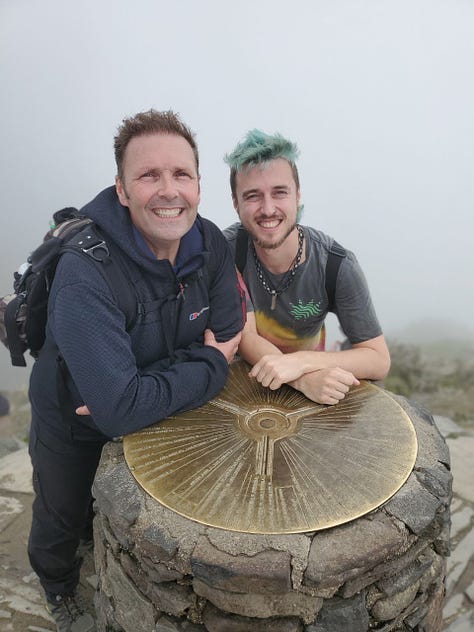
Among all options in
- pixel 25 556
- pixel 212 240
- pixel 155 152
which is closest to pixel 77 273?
pixel 155 152

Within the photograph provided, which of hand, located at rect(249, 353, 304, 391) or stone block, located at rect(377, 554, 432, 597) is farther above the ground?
hand, located at rect(249, 353, 304, 391)

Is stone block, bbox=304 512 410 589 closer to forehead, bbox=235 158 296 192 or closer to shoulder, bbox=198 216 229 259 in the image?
shoulder, bbox=198 216 229 259

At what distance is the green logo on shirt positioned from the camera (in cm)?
254

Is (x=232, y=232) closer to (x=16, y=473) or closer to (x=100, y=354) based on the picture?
(x=100, y=354)

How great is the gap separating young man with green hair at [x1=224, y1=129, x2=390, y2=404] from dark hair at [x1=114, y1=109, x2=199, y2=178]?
0.53m

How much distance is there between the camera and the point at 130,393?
1.64m

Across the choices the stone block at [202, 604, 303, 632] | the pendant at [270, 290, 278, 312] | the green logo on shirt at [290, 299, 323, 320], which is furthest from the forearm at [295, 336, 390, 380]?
the stone block at [202, 604, 303, 632]

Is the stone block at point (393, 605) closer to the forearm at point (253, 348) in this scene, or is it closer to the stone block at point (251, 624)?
the stone block at point (251, 624)

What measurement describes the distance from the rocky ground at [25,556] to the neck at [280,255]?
1911 millimetres

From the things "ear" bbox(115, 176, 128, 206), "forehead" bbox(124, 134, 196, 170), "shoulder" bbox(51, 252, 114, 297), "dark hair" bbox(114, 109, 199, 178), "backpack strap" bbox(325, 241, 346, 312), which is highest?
"dark hair" bbox(114, 109, 199, 178)

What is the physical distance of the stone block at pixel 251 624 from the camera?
1509mm

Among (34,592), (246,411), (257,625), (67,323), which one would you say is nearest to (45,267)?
(67,323)

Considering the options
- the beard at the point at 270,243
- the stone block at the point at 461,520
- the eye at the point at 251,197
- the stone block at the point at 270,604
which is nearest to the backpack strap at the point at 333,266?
the beard at the point at 270,243

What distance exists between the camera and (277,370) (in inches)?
84.0
